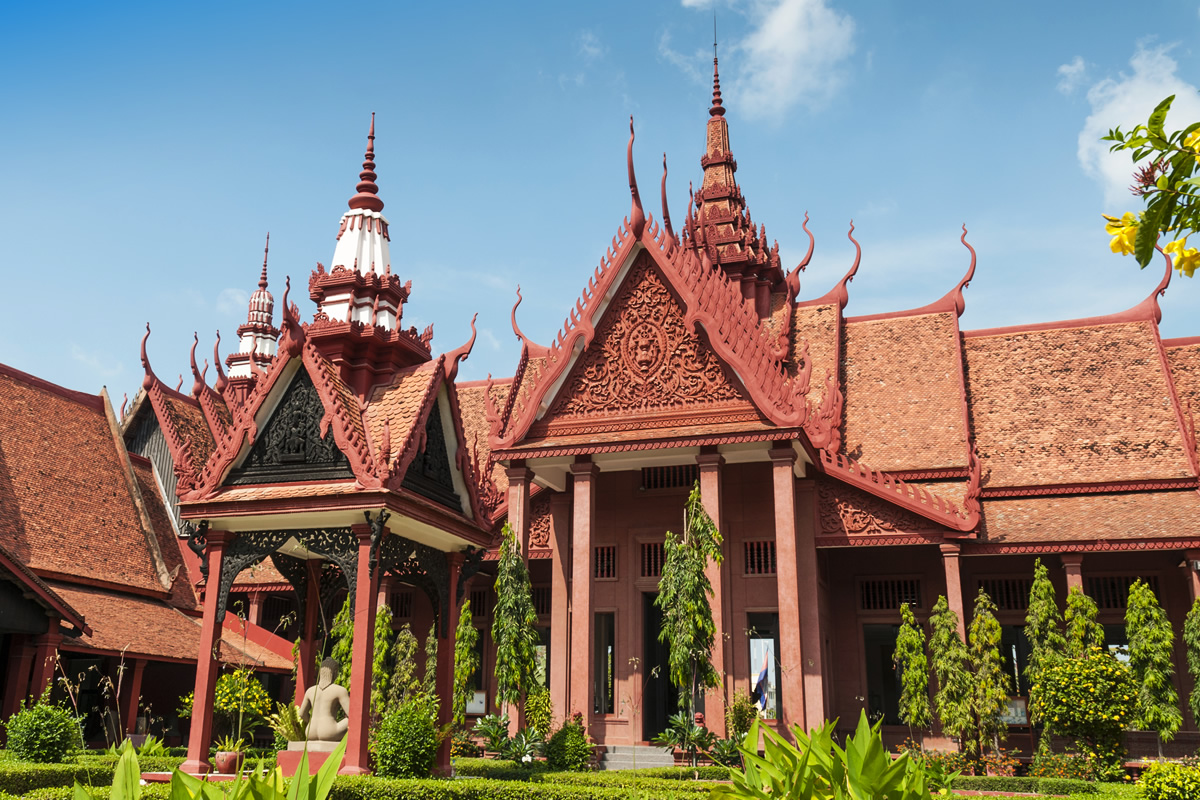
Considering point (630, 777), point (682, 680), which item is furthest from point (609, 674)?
point (630, 777)

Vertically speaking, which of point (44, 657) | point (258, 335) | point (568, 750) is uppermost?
point (258, 335)

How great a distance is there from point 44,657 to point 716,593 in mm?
10790

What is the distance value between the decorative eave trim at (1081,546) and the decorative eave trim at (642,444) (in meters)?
4.10

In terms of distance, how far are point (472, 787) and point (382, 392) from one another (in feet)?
14.5

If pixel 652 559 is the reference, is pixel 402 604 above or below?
below

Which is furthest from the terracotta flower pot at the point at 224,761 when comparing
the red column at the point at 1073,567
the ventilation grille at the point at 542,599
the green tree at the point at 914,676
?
the red column at the point at 1073,567

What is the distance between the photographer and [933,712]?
17203mm

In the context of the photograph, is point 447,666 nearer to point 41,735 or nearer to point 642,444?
point 41,735

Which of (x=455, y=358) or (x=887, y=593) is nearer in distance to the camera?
(x=455, y=358)

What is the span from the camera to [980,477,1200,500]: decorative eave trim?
18297mm

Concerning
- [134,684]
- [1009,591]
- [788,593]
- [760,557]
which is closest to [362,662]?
[788,593]

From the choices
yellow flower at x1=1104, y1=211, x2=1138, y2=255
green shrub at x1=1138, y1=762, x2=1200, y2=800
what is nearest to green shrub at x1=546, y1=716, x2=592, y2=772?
green shrub at x1=1138, y1=762, x2=1200, y2=800

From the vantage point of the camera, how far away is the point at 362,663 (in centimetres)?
957

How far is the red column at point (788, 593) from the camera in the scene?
15555 mm
